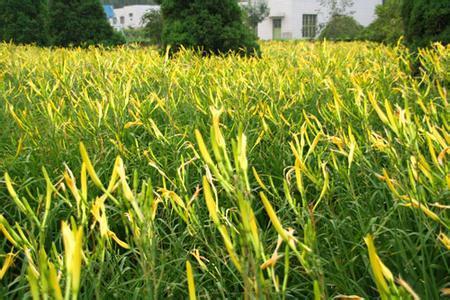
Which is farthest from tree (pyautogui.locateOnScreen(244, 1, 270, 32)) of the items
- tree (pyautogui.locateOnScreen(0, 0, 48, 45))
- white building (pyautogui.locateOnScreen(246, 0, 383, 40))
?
tree (pyautogui.locateOnScreen(0, 0, 48, 45))

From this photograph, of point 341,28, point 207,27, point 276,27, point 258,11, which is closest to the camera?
point 207,27

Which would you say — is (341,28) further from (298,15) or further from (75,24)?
(298,15)

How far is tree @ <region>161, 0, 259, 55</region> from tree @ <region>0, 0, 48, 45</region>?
6982 millimetres

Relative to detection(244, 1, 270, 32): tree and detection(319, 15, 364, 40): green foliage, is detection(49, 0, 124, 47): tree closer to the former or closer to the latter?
detection(319, 15, 364, 40): green foliage

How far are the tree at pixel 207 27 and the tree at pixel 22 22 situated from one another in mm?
6982

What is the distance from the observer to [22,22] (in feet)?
39.8

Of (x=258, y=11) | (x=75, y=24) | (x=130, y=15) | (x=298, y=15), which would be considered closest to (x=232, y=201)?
(x=75, y=24)

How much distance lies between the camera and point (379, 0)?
4219 cm

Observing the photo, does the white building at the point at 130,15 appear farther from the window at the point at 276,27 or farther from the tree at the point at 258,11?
the tree at the point at 258,11

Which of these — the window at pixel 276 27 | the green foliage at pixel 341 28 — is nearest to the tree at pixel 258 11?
the window at pixel 276 27

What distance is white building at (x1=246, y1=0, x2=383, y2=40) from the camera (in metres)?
41.5

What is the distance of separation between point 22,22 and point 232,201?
12890 mm

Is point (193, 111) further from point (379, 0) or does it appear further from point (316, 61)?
point (379, 0)

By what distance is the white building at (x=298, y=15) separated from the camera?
41469 mm
